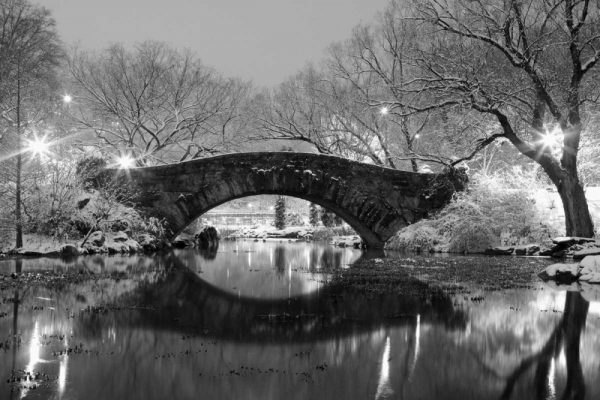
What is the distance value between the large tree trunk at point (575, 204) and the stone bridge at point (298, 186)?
19.8 ft

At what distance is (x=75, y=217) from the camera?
19719mm

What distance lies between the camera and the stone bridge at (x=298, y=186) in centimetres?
2216

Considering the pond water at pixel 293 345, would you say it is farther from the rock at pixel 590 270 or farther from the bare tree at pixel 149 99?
the bare tree at pixel 149 99

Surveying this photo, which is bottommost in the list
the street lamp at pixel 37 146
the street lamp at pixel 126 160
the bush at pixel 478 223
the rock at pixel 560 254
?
the rock at pixel 560 254

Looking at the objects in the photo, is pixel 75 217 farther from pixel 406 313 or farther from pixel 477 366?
pixel 477 366

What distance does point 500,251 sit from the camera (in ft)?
70.8

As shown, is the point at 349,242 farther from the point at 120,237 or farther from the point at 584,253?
the point at 584,253

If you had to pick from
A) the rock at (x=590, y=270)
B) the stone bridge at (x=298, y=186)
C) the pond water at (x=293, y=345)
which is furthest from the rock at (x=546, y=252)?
the pond water at (x=293, y=345)

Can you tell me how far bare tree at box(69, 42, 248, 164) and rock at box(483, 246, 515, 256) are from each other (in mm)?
19539

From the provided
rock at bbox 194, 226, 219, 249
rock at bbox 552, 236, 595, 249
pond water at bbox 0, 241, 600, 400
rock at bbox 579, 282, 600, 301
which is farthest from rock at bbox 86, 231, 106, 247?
rock at bbox 552, 236, 595, 249

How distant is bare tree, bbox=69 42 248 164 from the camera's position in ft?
112

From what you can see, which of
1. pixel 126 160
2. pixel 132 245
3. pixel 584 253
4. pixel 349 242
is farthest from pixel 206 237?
pixel 584 253

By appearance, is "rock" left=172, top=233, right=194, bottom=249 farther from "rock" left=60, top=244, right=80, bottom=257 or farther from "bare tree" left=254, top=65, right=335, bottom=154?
"bare tree" left=254, top=65, right=335, bottom=154

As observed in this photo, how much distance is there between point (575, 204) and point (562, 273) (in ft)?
26.0
